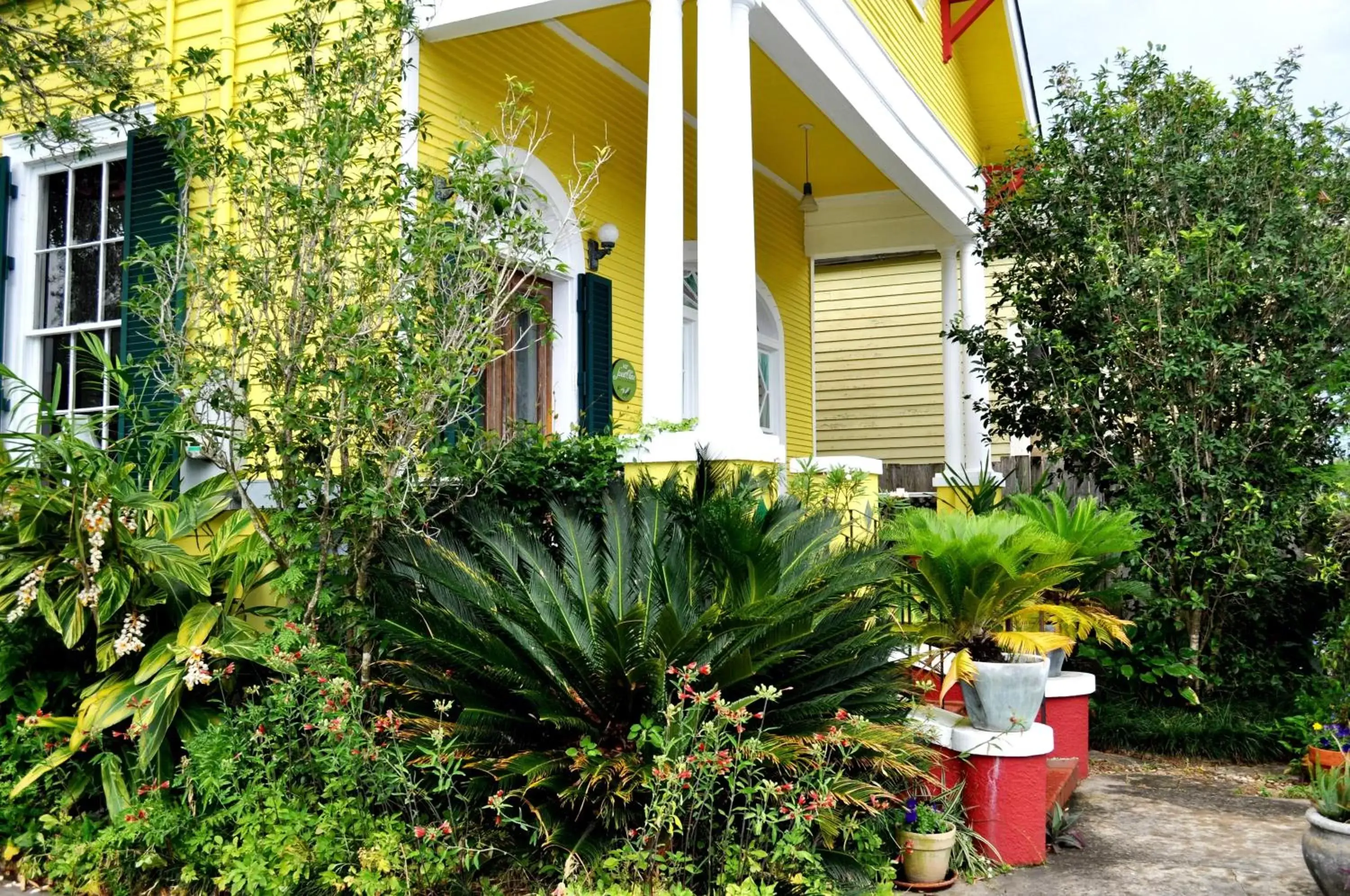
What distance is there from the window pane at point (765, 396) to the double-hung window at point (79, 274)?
6337mm

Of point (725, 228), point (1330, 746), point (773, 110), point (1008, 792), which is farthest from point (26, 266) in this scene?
point (1330, 746)

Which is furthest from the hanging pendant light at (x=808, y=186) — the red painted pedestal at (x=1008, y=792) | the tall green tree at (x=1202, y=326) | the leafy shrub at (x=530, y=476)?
the red painted pedestal at (x=1008, y=792)

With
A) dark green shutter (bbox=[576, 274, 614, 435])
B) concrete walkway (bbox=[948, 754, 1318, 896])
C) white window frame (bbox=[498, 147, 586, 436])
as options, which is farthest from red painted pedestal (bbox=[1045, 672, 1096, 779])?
white window frame (bbox=[498, 147, 586, 436])

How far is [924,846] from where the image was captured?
416 cm

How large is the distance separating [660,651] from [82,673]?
3187 mm

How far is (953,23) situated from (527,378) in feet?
22.8

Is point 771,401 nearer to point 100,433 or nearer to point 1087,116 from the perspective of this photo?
point 1087,116

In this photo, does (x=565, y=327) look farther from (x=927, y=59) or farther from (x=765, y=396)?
(x=927, y=59)

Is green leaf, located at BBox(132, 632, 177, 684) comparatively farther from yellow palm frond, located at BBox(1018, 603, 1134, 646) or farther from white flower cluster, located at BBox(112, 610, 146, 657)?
yellow palm frond, located at BBox(1018, 603, 1134, 646)

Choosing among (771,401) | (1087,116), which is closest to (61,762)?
(1087,116)

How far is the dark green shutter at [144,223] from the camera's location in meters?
6.77

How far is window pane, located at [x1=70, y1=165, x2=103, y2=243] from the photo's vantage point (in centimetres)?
748

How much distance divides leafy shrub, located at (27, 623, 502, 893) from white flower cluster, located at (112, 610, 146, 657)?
0.48m

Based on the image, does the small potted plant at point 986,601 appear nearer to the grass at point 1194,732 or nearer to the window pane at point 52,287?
the grass at point 1194,732
